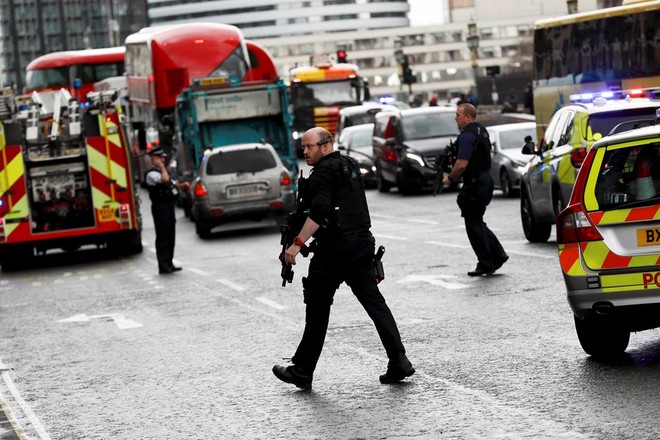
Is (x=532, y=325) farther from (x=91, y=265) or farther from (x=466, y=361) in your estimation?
(x=91, y=265)

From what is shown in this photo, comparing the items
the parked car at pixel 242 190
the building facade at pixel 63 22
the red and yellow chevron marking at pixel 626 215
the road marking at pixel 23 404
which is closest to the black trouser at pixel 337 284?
the red and yellow chevron marking at pixel 626 215

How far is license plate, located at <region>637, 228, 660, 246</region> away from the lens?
32.5 ft

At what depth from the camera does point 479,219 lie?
16859mm

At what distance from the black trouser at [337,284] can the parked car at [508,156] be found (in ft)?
67.7

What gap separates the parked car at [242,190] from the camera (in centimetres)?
2825

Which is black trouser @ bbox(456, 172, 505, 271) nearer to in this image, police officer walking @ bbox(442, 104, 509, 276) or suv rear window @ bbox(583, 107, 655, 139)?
police officer walking @ bbox(442, 104, 509, 276)

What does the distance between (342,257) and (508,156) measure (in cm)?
2129

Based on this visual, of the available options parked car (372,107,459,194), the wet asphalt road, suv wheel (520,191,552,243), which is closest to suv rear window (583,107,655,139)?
the wet asphalt road

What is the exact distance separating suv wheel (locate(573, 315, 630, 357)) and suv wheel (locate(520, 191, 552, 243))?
988cm

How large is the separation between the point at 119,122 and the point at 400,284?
33.6ft

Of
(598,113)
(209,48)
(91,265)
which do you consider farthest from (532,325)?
(209,48)

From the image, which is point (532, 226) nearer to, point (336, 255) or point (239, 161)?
point (239, 161)

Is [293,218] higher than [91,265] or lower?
higher

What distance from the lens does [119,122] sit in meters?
26.2
